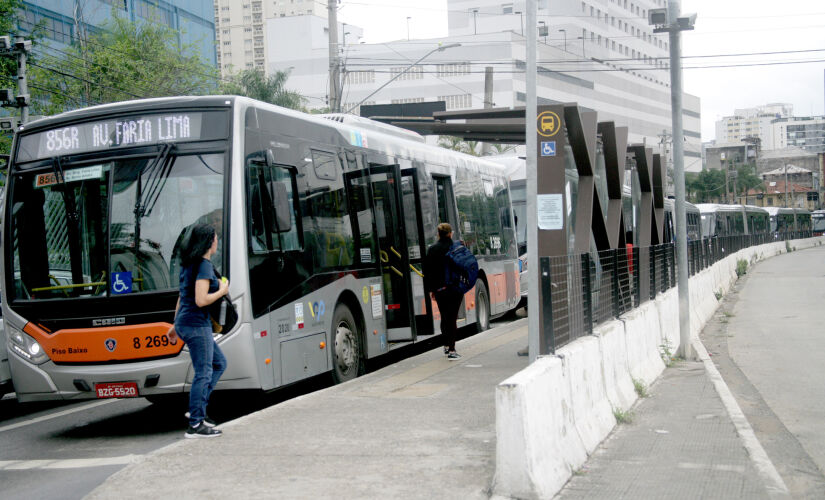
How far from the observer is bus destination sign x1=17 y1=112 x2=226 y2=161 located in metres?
8.91

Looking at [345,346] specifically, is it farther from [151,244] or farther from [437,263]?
[151,244]

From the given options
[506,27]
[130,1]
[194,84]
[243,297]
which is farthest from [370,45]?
[243,297]

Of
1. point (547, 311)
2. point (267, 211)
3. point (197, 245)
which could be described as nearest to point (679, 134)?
point (267, 211)

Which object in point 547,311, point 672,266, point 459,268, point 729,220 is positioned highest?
point 729,220

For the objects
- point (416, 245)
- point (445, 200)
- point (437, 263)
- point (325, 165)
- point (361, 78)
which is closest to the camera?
point (325, 165)

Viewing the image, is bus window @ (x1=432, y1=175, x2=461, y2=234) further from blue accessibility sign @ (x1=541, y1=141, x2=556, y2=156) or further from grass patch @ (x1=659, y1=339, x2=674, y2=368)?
blue accessibility sign @ (x1=541, y1=141, x2=556, y2=156)

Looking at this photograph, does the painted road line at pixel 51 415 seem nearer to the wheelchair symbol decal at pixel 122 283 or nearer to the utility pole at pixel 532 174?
the wheelchair symbol decal at pixel 122 283

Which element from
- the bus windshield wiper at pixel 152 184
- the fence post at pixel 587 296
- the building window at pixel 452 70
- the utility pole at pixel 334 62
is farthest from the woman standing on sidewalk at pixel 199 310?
the building window at pixel 452 70

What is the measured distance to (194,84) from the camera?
39500 mm

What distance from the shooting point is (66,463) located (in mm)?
7547

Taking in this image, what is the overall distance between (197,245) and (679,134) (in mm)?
8535

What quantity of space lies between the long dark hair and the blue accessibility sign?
4166 mm

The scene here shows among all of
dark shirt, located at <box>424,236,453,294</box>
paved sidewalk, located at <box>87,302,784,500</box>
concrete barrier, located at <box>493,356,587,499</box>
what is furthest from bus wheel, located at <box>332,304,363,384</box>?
concrete barrier, located at <box>493,356,587,499</box>

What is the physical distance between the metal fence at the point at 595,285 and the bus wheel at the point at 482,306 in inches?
129
